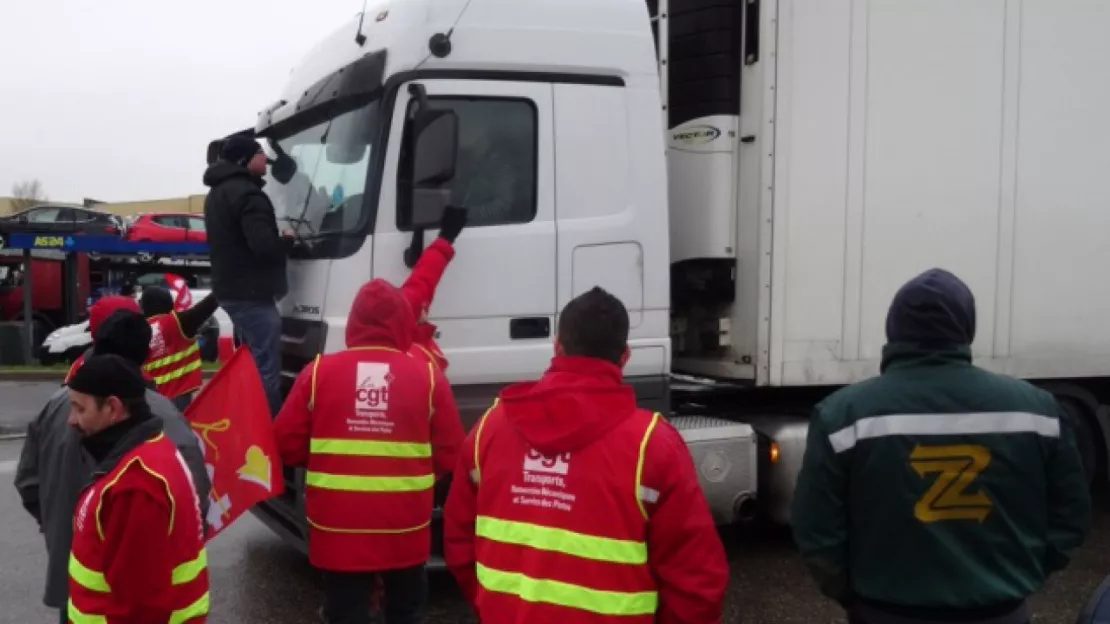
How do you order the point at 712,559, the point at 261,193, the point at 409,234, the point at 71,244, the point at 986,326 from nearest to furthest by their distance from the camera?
the point at 712,559
the point at 409,234
the point at 261,193
the point at 986,326
the point at 71,244

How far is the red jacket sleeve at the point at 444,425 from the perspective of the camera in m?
3.65

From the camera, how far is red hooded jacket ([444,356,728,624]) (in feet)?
7.34

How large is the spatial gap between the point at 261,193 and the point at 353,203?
624mm

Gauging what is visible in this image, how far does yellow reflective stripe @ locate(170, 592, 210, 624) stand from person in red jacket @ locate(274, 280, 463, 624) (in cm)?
80

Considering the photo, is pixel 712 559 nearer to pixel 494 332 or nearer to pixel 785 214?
pixel 494 332

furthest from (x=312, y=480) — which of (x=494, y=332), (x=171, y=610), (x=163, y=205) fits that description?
(x=163, y=205)

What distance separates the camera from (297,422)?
3541 mm

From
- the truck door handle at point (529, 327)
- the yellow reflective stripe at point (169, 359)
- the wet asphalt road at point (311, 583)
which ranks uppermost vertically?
the truck door handle at point (529, 327)

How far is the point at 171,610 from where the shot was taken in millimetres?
2557

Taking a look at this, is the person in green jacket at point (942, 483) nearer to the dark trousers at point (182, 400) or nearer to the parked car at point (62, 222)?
the dark trousers at point (182, 400)

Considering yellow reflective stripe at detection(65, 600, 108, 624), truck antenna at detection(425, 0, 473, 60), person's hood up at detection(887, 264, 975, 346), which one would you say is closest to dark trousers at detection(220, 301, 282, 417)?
truck antenna at detection(425, 0, 473, 60)

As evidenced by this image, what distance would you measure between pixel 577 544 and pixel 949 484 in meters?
0.96

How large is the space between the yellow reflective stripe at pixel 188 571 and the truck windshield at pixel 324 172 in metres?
2.12

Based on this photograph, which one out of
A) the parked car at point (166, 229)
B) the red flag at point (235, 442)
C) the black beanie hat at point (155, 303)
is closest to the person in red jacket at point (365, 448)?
the red flag at point (235, 442)
